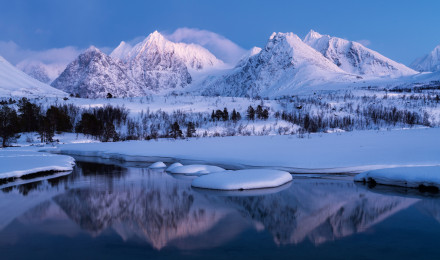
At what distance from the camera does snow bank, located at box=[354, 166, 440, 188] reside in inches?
634

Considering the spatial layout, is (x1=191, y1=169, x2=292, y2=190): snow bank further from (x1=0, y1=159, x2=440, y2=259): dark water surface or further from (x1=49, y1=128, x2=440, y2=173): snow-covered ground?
(x1=49, y1=128, x2=440, y2=173): snow-covered ground

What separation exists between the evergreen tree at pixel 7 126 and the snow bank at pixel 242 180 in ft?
194

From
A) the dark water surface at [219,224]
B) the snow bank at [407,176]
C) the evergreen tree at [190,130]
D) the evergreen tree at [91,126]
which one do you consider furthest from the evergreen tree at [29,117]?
the snow bank at [407,176]

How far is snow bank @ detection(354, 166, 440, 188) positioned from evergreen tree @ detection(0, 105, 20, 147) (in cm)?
6511

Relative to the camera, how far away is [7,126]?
6562cm

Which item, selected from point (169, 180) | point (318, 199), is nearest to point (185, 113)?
point (169, 180)

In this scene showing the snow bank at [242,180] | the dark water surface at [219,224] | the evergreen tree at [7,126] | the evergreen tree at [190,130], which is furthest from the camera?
the evergreen tree at [190,130]

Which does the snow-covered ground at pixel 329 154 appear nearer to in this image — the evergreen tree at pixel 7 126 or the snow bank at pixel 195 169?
the snow bank at pixel 195 169

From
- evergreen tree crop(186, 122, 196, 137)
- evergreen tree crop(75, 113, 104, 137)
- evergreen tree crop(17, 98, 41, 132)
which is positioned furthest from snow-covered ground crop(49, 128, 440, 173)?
evergreen tree crop(17, 98, 41, 132)

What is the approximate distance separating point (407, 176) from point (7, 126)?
69043mm

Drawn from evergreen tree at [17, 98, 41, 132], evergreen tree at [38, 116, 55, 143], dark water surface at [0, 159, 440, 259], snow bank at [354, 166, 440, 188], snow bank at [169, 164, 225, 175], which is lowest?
dark water surface at [0, 159, 440, 259]

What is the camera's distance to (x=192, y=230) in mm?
10961

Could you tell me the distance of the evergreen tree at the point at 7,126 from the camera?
2525 inches

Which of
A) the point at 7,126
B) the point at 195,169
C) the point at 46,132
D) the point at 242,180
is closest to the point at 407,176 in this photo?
the point at 242,180
